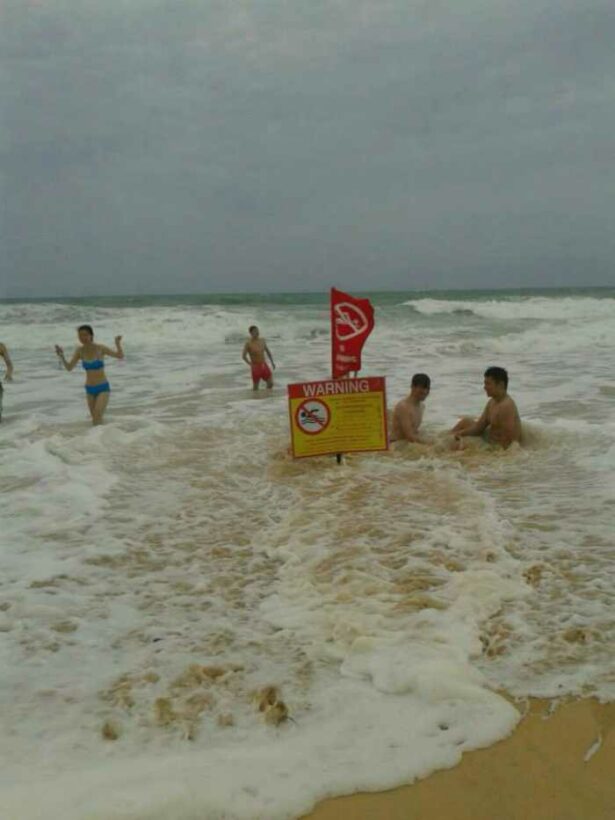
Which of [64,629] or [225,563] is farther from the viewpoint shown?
[225,563]

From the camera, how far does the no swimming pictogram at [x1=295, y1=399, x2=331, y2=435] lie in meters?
6.24

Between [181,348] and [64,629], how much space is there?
66.6 ft

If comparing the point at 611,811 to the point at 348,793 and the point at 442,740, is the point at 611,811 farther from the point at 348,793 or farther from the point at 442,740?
the point at 348,793

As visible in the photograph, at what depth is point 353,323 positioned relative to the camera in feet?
21.8

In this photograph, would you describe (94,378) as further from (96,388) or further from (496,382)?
(496,382)

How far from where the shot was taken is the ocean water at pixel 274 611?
8.23 feet

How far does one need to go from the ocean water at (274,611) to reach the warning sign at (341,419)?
0.34 metres

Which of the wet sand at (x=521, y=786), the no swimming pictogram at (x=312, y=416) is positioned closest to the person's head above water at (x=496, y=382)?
the no swimming pictogram at (x=312, y=416)

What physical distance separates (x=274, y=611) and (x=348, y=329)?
3495 millimetres

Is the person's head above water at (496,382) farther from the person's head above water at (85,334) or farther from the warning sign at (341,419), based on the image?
the person's head above water at (85,334)

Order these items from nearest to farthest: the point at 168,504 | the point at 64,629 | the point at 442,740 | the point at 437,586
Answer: the point at 442,740
the point at 64,629
the point at 437,586
the point at 168,504

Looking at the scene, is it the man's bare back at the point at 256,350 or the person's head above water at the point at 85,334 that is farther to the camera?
the man's bare back at the point at 256,350

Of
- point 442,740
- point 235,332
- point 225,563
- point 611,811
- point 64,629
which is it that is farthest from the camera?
point 235,332

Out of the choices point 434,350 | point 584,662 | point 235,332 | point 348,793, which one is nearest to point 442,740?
point 348,793
